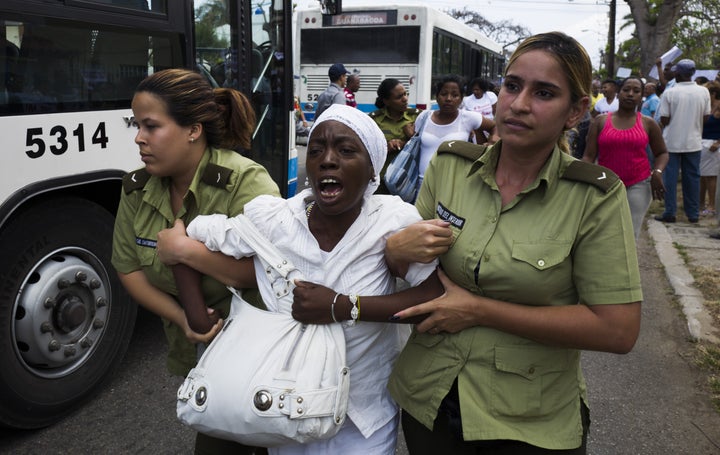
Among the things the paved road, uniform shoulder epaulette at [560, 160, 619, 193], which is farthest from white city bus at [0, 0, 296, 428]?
uniform shoulder epaulette at [560, 160, 619, 193]

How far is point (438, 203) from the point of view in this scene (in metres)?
1.80

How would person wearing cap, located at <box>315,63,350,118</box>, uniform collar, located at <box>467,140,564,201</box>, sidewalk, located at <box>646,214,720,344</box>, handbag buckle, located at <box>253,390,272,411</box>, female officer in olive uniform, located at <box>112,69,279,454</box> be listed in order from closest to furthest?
handbag buckle, located at <box>253,390,272,411</box>
uniform collar, located at <box>467,140,564,201</box>
female officer in olive uniform, located at <box>112,69,279,454</box>
sidewalk, located at <box>646,214,720,344</box>
person wearing cap, located at <box>315,63,350,118</box>

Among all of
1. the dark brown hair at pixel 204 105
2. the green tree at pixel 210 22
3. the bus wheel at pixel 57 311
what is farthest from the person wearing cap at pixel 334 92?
the dark brown hair at pixel 204 105

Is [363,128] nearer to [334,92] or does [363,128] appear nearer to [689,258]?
[689,258]

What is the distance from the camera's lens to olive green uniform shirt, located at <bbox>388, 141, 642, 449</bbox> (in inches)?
60.6

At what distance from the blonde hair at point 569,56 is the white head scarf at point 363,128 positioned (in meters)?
0.42

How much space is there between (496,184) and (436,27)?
12.4m

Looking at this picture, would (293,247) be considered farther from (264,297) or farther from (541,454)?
(541,454)

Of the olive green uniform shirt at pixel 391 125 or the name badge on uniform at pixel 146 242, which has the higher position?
the olive green uniform shirt at pixel 391 125

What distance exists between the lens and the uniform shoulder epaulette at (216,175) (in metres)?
2.12

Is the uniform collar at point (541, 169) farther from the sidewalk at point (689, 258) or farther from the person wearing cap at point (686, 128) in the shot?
the person wearing cap at point (686, 128)

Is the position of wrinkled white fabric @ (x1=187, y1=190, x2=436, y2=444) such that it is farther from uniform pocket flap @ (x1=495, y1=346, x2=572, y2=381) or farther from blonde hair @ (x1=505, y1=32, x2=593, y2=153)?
blonde hair @ (x1=505, y1=32, x2=593, y2=153)

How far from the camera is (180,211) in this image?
2.14 m

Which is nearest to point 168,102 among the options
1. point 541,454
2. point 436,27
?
point 541,454
